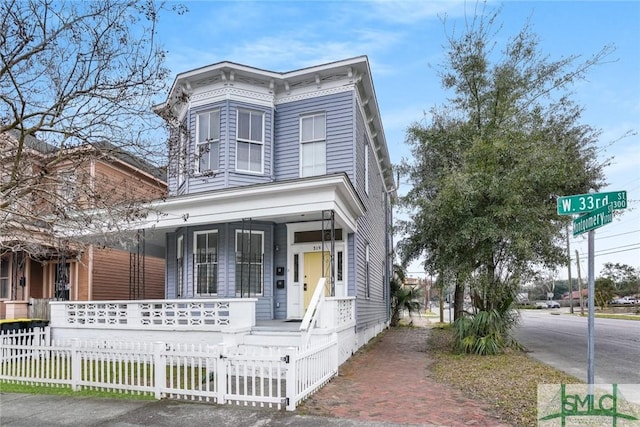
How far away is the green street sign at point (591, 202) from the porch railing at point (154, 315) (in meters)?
6.91

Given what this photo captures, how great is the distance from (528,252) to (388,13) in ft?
22.3

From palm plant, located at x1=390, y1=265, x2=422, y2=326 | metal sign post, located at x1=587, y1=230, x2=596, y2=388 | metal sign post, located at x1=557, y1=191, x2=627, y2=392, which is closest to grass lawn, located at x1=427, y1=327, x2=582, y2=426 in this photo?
metal sign post, located at x1=587, y1=230, x2=596, y2=388

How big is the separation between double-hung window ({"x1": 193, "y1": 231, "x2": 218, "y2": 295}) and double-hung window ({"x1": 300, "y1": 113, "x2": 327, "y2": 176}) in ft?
10.8

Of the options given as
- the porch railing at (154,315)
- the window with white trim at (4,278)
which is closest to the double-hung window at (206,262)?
the porch railing at (154,315)

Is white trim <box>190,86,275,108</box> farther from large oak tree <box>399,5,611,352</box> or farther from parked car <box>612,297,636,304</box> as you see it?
parked car <box>612,297,636,304</box>

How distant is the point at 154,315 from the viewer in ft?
37.8

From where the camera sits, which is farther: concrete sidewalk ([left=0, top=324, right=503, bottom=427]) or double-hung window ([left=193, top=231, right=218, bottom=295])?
double-hung window ([left=193, top=231, right=218, bottom=295])

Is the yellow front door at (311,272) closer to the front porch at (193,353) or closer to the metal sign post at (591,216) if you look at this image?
the front porch at (193,353)

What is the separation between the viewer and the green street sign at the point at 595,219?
504 centimetres

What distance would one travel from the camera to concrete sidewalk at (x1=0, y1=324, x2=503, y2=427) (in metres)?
6.14

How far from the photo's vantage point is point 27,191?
7547 millimetres

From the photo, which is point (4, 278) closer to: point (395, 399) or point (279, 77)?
point (279, 77)

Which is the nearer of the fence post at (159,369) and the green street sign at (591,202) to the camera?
the green street sign at (591,202)

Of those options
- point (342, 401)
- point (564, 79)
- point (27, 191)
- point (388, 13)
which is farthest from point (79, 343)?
point (564, 79)
